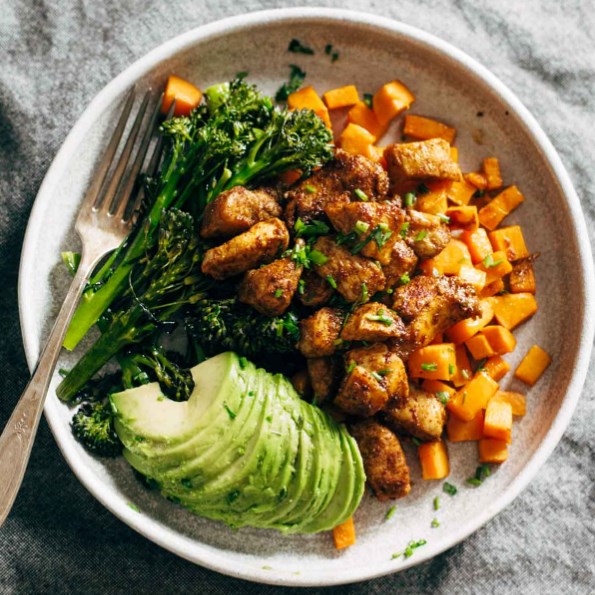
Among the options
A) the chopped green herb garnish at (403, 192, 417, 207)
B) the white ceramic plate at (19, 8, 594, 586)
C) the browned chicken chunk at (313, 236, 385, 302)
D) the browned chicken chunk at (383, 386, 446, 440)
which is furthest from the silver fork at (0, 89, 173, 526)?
the browned chicken chunk at (383, 386, 446, 440)

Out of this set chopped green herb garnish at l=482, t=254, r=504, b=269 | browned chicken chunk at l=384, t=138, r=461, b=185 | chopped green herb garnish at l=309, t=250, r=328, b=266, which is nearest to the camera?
chopped green herb garnish at l=309, t=250, r=328, b=266

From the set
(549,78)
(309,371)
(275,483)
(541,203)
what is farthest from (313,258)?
(549,78)

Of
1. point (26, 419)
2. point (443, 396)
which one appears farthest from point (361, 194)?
point (26, 419)

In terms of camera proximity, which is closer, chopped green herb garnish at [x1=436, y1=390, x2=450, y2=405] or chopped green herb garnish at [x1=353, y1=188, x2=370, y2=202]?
chopped green herb garnish at [x1=353, y1=188, x2=370, y2=202]

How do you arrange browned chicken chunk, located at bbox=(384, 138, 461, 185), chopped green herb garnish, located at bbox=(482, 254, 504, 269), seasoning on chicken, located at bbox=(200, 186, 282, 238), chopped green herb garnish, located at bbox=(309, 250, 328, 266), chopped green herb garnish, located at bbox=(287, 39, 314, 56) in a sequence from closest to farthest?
seasoning on chicken, located at bbox=(200, 186, 282, 238)
chopped green herb garnish, located at bbox=(309, 250, 328, 266)
browned chicken chunk, located at bbox=(384, 138, 461, 185)
chopped green herb garnish, located at bbox=(482, 254, 504, 269)
chopped green herb garnish, located at bbox=(287, 39, 314, 56)

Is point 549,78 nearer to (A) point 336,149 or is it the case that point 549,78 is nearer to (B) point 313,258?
(A) point 336,149

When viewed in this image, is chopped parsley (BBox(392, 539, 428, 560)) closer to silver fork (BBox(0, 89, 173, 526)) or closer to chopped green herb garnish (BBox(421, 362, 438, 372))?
chopped green herb garnish (BBox(421, 362, 438, 372))

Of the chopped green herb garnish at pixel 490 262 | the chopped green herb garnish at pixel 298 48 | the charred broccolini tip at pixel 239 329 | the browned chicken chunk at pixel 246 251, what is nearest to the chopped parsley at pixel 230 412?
the charred broccolini tip at pixel 239 329
